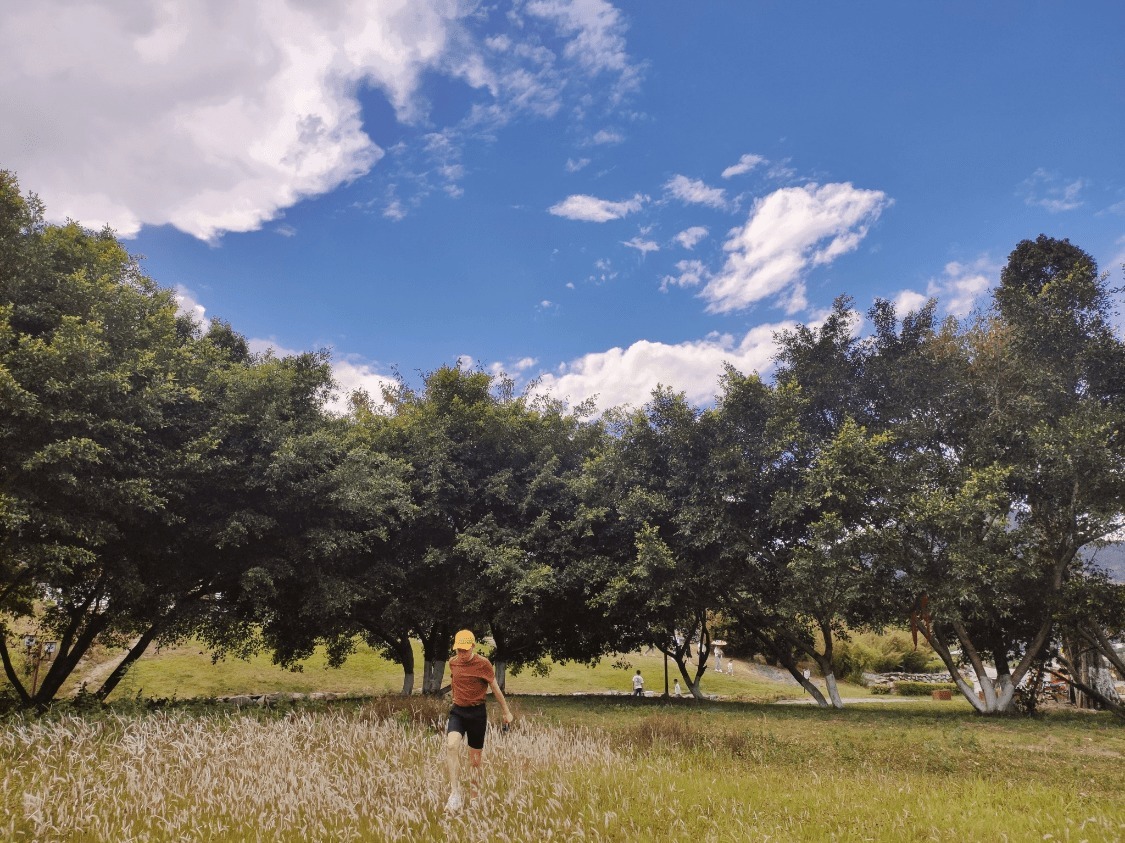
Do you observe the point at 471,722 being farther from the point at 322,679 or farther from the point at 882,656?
the point at 882,656

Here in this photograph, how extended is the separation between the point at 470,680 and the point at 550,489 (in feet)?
62.5

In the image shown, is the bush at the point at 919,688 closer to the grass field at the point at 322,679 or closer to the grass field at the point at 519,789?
the grass field at the point at 322,679

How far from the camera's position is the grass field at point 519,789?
7.01 m

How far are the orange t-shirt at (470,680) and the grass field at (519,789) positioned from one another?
40.1 inches

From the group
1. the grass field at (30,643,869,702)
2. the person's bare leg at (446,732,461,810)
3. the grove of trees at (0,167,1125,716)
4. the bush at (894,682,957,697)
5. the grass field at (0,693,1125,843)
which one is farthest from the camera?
the bush at (894,682,957,697)

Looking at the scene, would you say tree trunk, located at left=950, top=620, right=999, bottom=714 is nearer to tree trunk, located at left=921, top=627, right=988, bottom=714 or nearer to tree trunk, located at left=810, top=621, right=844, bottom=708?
tree trunk, located at left=921, top=627, right=988, bottom=714

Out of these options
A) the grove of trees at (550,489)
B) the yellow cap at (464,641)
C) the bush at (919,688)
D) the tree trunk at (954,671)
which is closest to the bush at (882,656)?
the bush at (919,688)

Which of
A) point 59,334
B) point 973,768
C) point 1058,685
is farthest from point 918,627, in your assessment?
point 59,334

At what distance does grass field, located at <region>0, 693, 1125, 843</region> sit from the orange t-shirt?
1018 millimetres

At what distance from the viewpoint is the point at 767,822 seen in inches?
291

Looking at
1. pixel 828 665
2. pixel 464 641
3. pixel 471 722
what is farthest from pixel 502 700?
pixel 828 665

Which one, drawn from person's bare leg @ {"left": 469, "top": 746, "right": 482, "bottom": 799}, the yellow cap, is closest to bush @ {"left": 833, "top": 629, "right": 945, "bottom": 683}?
person's bare leg @ {"left": 469, "top": 746, "right": 482, "bottom": 799}

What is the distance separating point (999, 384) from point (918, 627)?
9761 mm

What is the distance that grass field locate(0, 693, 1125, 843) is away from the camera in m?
7.01
